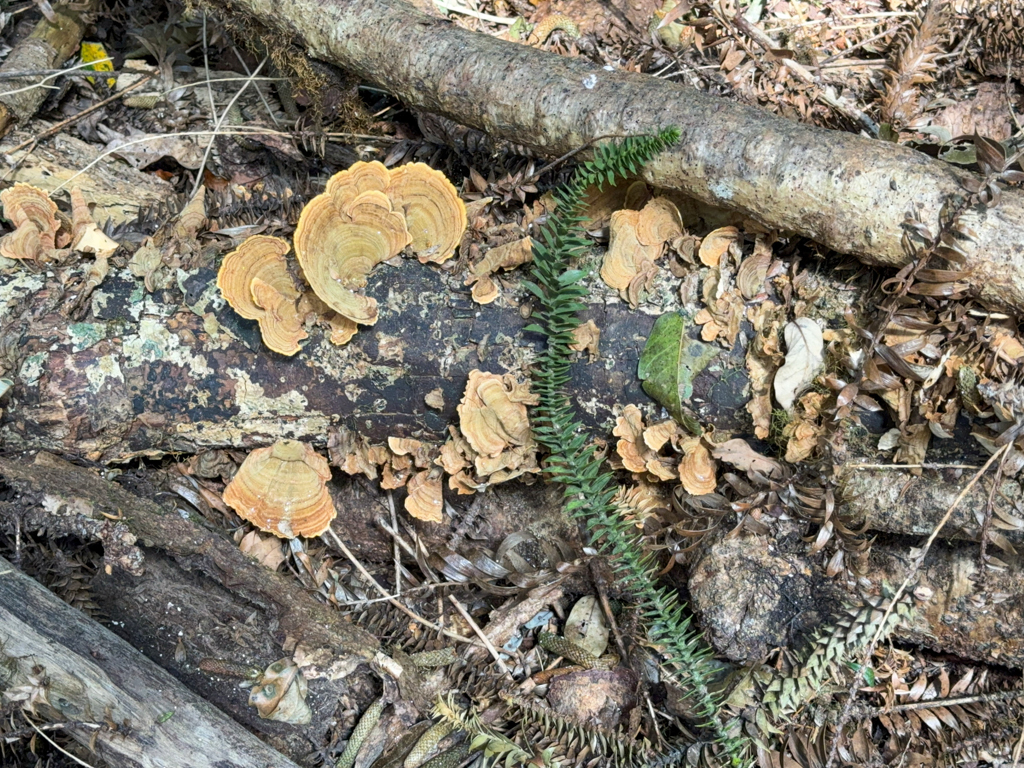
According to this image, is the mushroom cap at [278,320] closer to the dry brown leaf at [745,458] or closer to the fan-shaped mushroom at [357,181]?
the fan-shaped mushroom at [357,181]

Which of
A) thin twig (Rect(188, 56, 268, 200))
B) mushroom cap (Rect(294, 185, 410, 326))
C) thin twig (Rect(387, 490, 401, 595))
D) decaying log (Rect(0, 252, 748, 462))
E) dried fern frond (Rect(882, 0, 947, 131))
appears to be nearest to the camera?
mushroom cap (Rect(294, 185, 410, 326))

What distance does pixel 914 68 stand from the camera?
4.46 m

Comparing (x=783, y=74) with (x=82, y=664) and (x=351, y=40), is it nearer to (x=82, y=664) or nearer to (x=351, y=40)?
(x=351, y=40)

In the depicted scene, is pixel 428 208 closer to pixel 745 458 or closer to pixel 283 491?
pixel 283 491

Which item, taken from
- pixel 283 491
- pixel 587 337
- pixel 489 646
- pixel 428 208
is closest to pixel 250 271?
pixel 428 208

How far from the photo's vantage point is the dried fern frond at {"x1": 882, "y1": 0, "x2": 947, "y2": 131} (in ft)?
14.3

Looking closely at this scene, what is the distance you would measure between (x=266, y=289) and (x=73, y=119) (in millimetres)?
2948

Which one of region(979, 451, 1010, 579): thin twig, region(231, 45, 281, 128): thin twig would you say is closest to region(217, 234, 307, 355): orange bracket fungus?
region(231, 45, 281, 128): thin twig

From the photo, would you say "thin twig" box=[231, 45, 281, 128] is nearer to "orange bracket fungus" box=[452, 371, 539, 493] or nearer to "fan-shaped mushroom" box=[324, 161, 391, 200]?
"fan-shaped mushroom" box=[324, 161, 391, 200]

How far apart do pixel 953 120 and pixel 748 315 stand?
2.04 metres

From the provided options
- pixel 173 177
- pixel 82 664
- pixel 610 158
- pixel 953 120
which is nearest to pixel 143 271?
pixel 173 177

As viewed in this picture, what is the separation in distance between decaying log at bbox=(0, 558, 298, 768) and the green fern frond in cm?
190

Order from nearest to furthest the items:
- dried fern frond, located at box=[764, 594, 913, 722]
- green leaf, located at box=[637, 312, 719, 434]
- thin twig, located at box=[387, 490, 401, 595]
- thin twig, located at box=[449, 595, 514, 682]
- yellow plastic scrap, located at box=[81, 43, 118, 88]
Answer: dried fern frond, located at box=[764, 594, 913, 722] → green leaf, located at box=[637, 312, 719, 434] → thin twig, located at box=[449, 595, 514, 682] → thin twig, located at box=[387, 490, 401, 595] → yellow plastic scrap, located at box=[81, 43, 118, 88]

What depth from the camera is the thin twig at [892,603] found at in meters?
3.27
